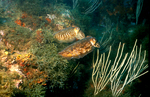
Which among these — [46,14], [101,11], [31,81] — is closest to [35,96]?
[31,81]

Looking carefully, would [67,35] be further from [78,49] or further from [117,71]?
[117,71]

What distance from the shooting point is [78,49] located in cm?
333

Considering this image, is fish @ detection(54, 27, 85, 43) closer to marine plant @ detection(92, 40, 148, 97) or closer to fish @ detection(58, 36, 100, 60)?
fish @ detection(58, 36, 100, 60)

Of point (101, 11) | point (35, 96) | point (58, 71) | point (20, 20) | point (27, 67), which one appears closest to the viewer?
point (35, 96)

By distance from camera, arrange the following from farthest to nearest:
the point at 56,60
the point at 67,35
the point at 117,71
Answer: the point at 67,35, the point at 56,60, the point at 117,71

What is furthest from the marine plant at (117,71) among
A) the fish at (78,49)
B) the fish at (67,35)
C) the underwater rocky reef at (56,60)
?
the fish at (67,35)

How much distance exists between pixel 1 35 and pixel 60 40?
2.56 m

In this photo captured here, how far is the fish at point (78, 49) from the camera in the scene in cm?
325

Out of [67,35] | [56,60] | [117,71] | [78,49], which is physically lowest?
[117,71]

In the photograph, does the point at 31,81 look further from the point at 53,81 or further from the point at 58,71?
the point at 58,71

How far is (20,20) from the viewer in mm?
5109

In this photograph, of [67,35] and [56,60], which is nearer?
[56,60]

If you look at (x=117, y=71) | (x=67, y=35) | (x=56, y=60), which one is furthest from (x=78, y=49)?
(x=117, y=71)

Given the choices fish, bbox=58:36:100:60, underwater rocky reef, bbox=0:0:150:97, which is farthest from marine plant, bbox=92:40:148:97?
fish, bbox=58:36:100:60
